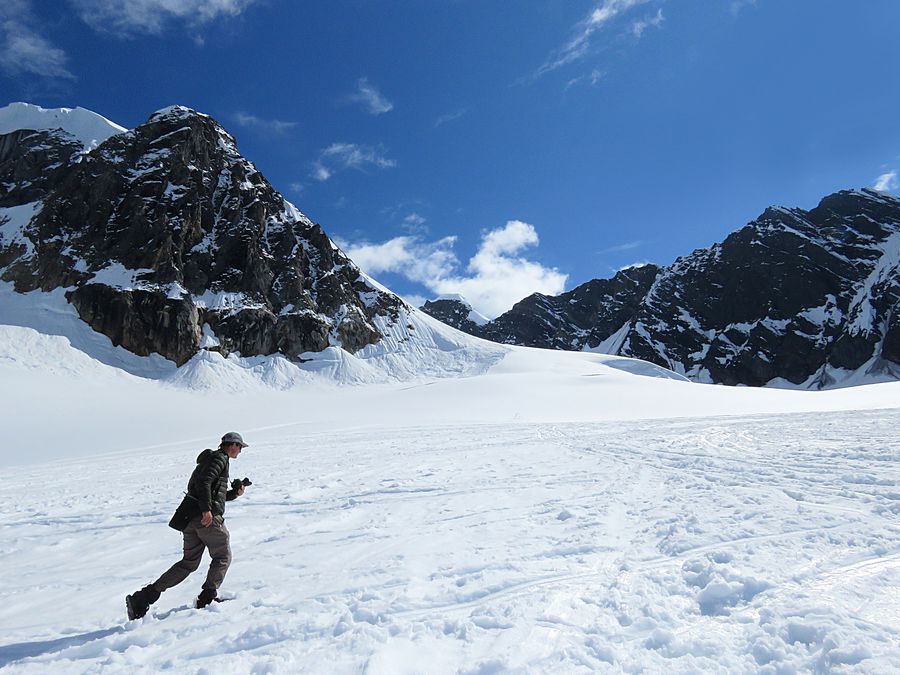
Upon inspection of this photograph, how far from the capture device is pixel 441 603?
479 cm

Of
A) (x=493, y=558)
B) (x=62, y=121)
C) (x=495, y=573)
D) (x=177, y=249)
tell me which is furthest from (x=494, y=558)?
(x=62, y=121)

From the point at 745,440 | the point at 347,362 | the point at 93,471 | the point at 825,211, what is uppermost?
the point at 825,211

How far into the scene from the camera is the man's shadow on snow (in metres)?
4.12

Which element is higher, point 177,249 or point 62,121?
point 62,121

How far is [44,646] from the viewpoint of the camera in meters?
4.28

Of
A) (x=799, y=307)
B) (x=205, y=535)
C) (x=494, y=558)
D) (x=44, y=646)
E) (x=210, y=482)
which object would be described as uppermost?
(x=799, y=307)

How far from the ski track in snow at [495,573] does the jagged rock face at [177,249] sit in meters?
53.1

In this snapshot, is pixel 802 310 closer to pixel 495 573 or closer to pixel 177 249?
pixel 177 249

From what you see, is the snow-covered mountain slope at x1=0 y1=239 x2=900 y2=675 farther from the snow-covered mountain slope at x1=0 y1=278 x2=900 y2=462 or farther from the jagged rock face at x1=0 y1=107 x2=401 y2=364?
the jagged rock face at x1=0 y1=107 x2=401 y2=364

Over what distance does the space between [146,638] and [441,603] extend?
9.20ft

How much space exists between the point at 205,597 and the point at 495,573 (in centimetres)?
321

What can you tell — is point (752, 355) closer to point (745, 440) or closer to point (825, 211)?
point (825, 211)

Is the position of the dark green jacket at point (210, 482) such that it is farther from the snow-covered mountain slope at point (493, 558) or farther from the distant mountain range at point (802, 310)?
the distant mountain range at point (802, 310)

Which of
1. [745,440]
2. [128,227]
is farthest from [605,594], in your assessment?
[128,227]
